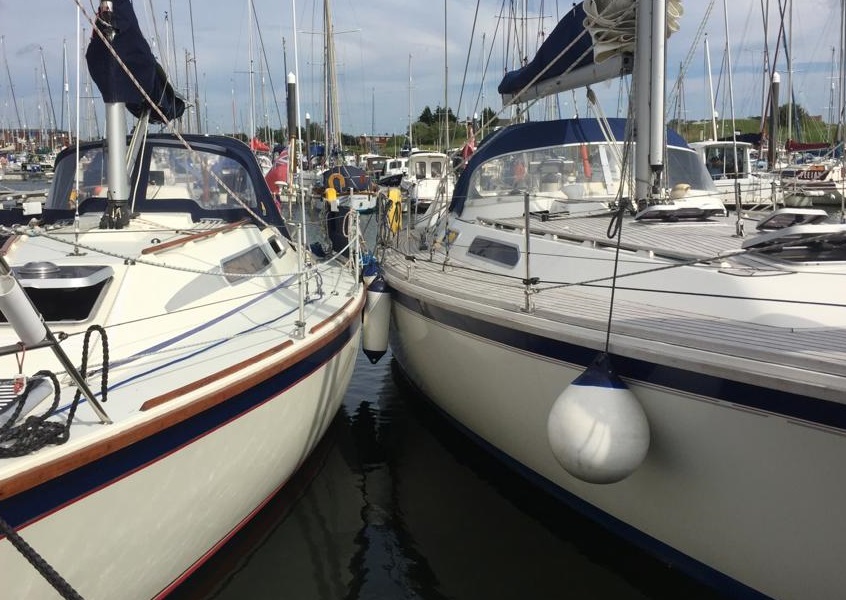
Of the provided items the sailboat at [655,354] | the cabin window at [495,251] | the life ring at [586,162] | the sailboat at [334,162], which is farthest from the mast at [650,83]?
the sailboat at [334,162]

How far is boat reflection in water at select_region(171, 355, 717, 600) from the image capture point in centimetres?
452

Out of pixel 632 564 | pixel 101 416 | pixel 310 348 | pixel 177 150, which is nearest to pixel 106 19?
pixel 177 150

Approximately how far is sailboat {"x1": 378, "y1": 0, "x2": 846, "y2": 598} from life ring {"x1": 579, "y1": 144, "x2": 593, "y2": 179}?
378mm

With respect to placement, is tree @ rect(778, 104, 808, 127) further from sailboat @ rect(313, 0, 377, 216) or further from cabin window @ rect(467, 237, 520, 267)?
cabin window @ rect(467, 237, 520, 267)

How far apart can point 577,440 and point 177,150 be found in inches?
183

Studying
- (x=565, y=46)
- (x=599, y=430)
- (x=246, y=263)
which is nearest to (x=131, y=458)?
(x=599, y=430)

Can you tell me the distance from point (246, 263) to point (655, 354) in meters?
3.40

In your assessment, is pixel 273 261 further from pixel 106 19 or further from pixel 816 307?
pixel 816 307

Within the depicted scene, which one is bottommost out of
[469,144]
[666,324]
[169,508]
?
[169,508]

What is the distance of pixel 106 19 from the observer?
545 centimetres

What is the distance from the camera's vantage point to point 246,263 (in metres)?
5.82

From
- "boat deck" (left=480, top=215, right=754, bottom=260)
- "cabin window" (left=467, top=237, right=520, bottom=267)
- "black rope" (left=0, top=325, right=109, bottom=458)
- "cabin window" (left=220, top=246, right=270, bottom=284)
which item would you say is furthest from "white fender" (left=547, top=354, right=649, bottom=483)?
"cabin window" (left=220, top=246, right=270, bottom=284)

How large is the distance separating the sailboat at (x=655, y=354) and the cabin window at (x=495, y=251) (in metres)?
0.02

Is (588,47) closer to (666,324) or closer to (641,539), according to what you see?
(666,324)
